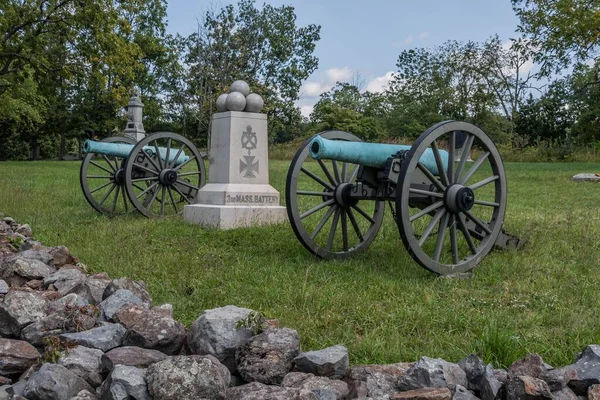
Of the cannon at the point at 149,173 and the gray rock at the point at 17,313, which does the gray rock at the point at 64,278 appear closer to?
the gray rock at the point at 17,313

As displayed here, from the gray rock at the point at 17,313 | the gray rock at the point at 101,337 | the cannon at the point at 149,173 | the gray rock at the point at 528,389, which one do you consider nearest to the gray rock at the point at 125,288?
the gray rock at the point at 17,313

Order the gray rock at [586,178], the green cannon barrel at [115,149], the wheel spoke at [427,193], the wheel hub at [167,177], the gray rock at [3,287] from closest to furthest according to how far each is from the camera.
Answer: the gray rock at [3,287] < the wheel spoke at [427,193] < the wheel hub at [167,177] < the green cannon barrel at [115,149] < the gray rock at [586,178]

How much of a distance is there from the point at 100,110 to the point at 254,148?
36.4 meters

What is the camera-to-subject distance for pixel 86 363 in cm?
326

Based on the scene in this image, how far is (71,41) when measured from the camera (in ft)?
59.1

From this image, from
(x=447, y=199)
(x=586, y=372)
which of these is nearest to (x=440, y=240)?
(x=447, y=199)

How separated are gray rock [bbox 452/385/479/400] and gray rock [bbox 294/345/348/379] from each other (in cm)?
56

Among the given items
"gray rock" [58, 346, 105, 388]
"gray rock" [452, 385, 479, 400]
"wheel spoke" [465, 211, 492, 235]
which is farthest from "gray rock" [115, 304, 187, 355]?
"wheel spoke" [465, 211, 492, 235]

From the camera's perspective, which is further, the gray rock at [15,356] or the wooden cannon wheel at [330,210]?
the wooden cannon wheel at [330,210]

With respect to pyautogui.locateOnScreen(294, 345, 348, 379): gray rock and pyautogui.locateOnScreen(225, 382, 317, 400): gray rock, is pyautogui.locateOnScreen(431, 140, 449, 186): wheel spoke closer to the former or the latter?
pyautogui.locateOnScreen(294, 345, 348, 379): gray rock

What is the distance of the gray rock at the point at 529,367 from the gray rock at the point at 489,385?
3.4 inches

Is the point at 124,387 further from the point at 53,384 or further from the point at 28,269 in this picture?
the point at 28,269

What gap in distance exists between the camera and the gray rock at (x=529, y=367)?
297 centimetres

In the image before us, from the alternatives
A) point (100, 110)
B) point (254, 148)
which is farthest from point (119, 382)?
point (100, 110)
